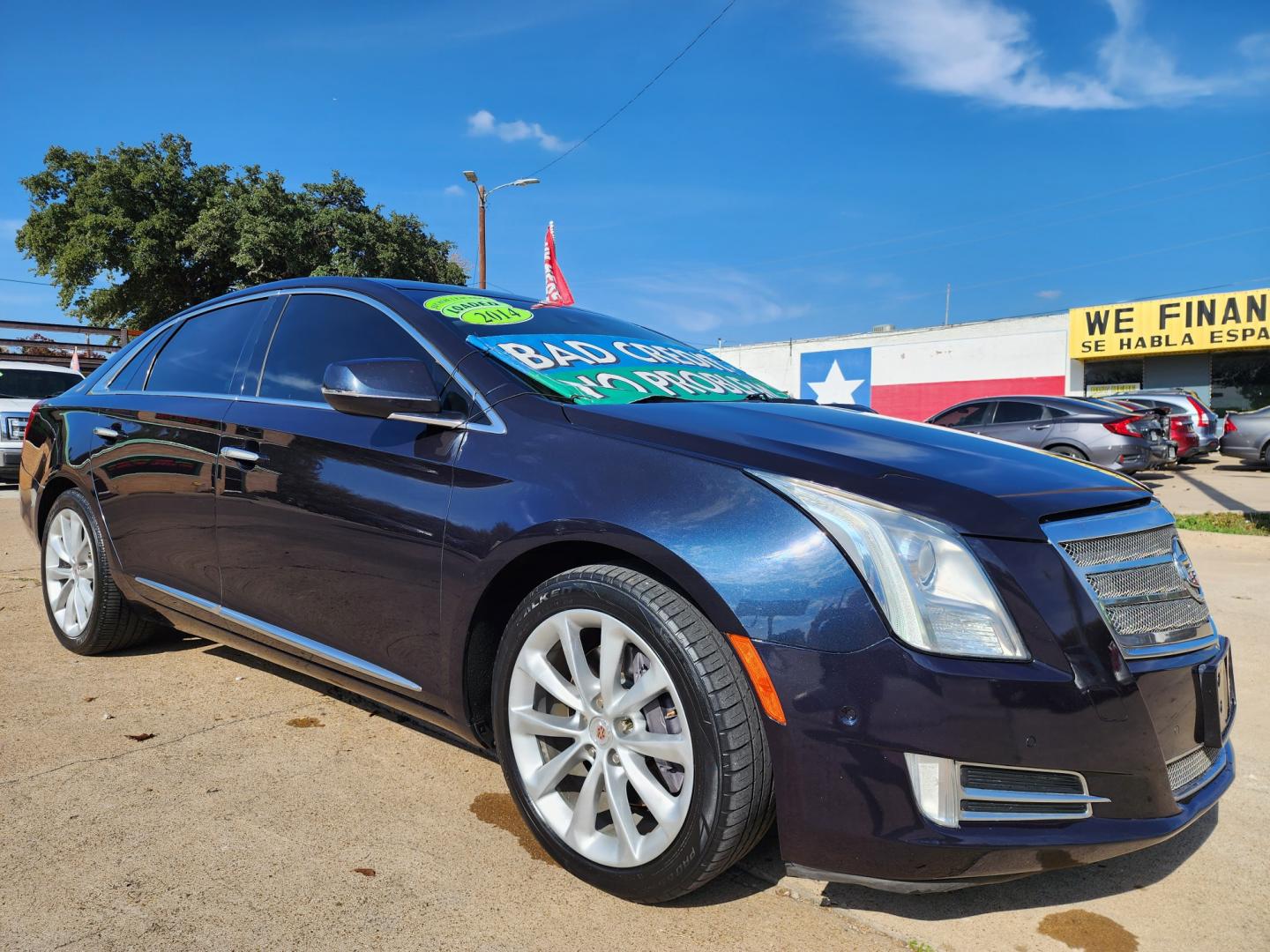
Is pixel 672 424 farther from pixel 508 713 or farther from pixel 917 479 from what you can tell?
pixel 508 713

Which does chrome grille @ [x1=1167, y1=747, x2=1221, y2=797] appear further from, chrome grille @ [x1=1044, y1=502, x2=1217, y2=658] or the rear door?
the rear door

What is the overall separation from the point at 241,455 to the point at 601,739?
1.63 metres

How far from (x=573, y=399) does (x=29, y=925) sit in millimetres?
1700

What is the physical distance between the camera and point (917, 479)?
1.96 metres

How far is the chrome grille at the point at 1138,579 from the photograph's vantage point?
6.29ft

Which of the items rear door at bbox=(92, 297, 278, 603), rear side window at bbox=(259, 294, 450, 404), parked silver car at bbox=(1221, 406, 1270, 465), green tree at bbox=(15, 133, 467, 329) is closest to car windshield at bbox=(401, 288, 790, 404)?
rear side window at bbox=(259, 294, 450, 404)

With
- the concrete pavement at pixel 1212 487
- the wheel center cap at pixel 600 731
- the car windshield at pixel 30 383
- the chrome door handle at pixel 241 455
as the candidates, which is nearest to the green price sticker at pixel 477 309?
the chrome door handle at pixel 241 455

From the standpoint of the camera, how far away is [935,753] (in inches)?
68.9

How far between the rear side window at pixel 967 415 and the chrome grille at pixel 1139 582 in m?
12.4

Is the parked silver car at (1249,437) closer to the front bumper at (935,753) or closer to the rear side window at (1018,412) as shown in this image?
the rear side window at (1018,412)

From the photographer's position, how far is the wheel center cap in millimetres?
2123

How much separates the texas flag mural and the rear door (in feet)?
85.9

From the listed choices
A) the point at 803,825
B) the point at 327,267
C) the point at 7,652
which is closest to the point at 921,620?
the point at 803,825

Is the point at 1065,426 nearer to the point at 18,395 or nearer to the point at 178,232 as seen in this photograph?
the point at 18,395
